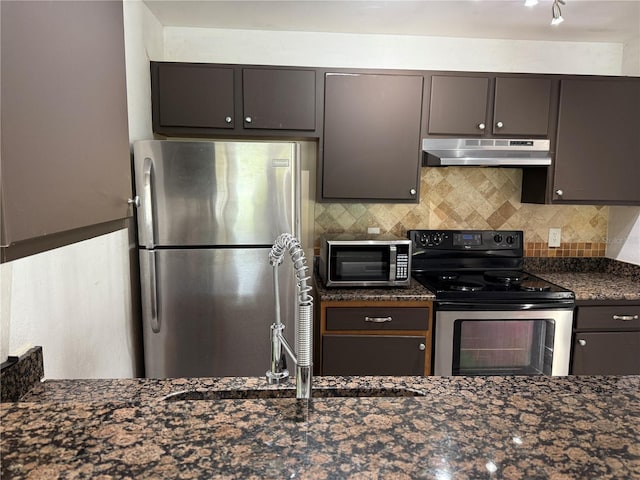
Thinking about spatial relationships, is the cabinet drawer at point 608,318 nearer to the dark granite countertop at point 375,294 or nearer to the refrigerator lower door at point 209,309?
the dark granite countertop at point 375,294

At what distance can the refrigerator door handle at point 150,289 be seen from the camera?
2.22 metres

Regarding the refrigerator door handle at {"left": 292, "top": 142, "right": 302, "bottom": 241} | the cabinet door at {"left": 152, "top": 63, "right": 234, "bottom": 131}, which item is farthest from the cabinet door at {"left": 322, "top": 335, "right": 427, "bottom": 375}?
the cabinet door at {"left": 152, "top": 63, "right": 234, "bottom": 131}

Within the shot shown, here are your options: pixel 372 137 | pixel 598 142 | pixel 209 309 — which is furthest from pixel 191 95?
pixel 598 142

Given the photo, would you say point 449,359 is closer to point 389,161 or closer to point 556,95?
point 389,161

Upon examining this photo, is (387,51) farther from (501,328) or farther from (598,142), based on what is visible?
(501,328)

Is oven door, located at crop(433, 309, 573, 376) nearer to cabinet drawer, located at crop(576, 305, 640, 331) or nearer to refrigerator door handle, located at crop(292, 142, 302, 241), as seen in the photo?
cabinet drawer, located at crop(576, 305, 640, 331)

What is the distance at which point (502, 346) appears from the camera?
2.52 metres

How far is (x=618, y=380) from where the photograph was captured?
113 cm

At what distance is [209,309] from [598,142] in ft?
8.15

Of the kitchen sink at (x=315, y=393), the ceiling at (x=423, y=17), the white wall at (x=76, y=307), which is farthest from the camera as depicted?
the ceiling at (x=423, y=17)

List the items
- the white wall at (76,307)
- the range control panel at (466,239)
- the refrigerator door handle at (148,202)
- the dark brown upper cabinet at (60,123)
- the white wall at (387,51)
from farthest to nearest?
1. the range control panel at (466,239)
2. the white wall at (387,51)
3. the refrigerator door handle at (148,202)
4. the white wall at (76,307)
5. the dark brown upper cabinet at (60,123)

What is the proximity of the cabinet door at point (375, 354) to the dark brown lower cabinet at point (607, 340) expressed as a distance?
0.89 meters

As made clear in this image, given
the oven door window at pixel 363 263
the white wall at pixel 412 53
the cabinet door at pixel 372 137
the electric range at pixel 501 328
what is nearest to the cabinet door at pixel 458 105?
the cabinet door at pixel 372 137

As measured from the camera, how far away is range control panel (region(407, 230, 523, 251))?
300cm
